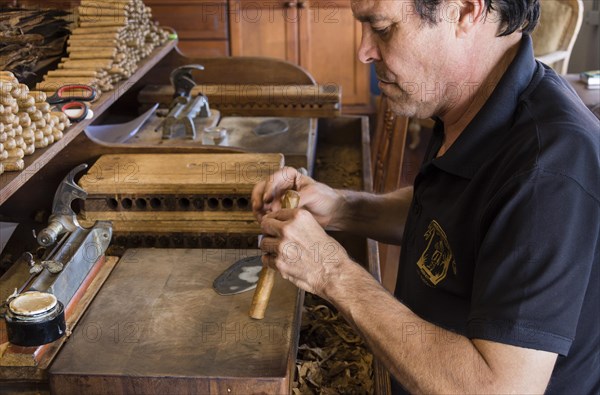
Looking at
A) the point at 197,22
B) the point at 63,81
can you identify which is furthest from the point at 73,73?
the point at 197,22

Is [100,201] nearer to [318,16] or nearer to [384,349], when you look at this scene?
[384,349]

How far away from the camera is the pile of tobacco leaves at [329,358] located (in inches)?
68.7

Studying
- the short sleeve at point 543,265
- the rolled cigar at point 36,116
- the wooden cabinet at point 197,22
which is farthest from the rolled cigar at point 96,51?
the wooden cabinet at point 197,22

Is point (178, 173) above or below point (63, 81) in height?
below

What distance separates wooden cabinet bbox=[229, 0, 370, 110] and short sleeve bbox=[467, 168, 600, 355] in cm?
407

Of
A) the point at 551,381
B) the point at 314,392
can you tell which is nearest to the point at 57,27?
the point at 314,392

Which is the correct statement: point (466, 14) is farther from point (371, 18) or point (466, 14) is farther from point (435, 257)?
point (435, 257)

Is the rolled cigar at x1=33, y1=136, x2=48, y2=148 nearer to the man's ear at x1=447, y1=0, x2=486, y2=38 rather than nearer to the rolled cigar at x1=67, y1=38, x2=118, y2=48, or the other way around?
the rolled cigar at x1=67, y1=38, x2=118, y2=48

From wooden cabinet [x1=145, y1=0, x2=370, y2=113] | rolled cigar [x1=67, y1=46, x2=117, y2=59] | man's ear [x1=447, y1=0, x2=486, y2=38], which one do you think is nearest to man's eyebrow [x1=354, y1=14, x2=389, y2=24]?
man's ear [x1=447, y1=0, x2=486, y2=38]

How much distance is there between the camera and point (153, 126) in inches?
111

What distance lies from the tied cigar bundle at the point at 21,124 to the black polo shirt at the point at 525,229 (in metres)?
0.90

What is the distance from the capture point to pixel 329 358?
1836 mm

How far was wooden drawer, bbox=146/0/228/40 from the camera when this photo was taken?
505cm

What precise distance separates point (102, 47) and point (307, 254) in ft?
4.52
